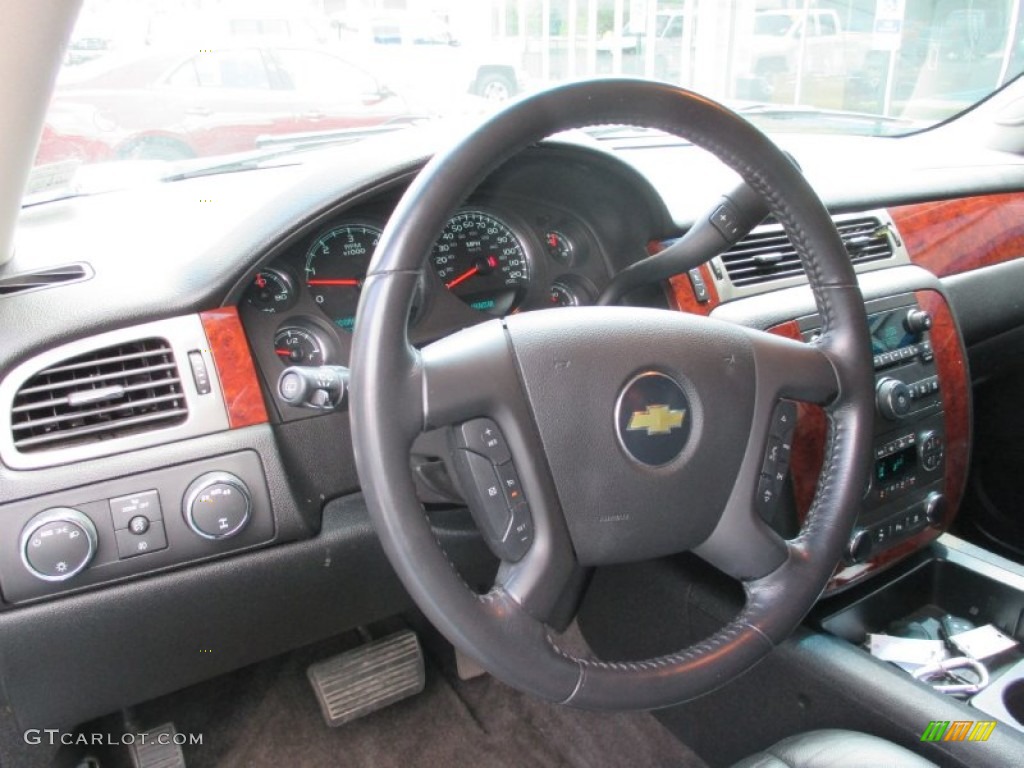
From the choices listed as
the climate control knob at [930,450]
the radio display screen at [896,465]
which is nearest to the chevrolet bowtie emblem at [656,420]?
the radio display screen at [896,465]

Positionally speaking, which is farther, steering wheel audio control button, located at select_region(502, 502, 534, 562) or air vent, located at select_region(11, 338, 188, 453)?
air vent, located at select_region(11, 338, 188, 453)

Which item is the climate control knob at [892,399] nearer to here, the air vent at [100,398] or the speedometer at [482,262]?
the speedometer at [482,262]

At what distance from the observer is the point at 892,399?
1.70m

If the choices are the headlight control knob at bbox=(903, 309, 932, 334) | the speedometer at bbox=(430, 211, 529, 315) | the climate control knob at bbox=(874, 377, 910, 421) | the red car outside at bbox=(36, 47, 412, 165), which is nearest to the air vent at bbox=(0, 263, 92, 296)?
the red car outside at bbox=(36, 47, 412, 165)

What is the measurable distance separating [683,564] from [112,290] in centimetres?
109

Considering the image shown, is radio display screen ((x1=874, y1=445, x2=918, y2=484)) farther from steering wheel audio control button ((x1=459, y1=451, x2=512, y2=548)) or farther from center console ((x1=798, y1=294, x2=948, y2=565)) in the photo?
steering wheel audio control button ((x1=459, y1=451, x2=512, y2=548))

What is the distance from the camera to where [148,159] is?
69.8 inches

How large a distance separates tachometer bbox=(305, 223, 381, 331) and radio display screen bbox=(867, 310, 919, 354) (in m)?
0.97

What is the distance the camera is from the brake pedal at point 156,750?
186 centimetres

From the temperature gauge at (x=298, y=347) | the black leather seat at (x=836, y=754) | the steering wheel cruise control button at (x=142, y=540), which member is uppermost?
the temperature gauge at (x=298, y=347)

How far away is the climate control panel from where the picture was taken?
127 centimetres

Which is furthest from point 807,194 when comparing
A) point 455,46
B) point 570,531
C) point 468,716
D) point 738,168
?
point 468,716

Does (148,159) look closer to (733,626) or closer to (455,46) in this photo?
(455,46)

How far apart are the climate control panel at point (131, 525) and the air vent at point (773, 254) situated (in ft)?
3.15
